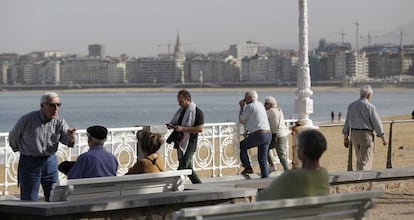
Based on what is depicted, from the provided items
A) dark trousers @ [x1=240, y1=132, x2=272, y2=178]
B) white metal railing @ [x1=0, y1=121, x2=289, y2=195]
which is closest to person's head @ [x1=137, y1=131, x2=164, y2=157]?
white metal railing @ [x1=0, y1=121, x2=289, y2=195]

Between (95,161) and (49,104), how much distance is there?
960 millimetres

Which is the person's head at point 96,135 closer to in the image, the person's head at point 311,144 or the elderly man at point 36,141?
the elderly man at point 36,141

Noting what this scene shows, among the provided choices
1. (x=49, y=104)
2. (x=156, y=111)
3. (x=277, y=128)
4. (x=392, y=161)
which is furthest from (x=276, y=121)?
(x=156, y=111)

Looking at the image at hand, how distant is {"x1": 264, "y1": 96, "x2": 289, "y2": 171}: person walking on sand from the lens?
50.8ft

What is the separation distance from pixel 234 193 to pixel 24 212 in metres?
2.04

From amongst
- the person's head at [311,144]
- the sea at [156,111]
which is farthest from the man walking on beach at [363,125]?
the sea at [156,111]

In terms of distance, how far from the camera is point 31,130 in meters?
10.2

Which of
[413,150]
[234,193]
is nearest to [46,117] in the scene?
[234,193]

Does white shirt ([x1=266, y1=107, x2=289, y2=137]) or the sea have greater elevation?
white shirt ([x1=266, y1=107, x2=289, y2=137])

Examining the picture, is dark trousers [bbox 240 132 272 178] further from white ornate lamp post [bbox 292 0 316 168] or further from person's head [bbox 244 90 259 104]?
white ornate lamp post [bbox 292 0 316 168]

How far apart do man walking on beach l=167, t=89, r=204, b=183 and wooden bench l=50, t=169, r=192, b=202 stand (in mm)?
3369

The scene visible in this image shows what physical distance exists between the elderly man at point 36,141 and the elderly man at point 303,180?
12.1 ft

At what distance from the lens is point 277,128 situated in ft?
51.1

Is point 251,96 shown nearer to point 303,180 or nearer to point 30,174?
point 30,174
